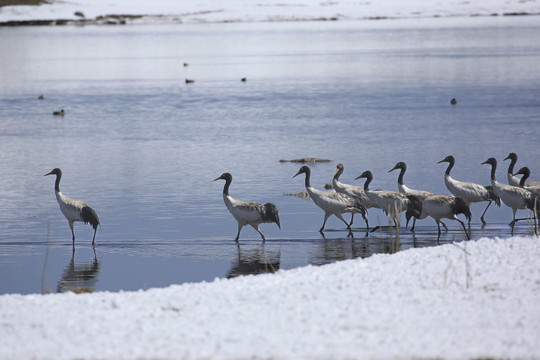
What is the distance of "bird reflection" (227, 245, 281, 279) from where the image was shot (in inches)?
553

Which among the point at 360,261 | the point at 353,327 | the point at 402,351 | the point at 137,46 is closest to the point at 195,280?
the point at 360,261

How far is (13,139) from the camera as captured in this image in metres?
31.9

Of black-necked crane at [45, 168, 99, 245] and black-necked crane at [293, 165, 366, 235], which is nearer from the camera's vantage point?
black-necked crane at [45, 168, 99, 245]

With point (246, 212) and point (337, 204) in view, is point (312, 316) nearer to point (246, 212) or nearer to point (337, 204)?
point (246, 212)

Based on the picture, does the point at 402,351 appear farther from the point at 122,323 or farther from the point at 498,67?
the point at 498,67

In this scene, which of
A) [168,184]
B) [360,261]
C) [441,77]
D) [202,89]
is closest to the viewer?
[360,261]

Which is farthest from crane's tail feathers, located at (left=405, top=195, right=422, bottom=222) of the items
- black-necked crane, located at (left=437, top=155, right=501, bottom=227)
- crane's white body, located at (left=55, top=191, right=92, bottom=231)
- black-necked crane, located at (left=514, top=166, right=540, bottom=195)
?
crane's white body, located at (left=55, top=191, right=92, bottom=231)

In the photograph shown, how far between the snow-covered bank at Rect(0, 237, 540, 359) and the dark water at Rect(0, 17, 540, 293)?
11.6 feet

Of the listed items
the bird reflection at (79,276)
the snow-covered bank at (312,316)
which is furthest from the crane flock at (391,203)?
the snow-covered bank at (312,316)

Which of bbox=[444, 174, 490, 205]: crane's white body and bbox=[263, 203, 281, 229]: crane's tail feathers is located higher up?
bbox=[444, 174, 490, 205]: crane's white body

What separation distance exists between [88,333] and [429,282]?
14.1ft

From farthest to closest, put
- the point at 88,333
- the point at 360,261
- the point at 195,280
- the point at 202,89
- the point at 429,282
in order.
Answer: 1. the point at 202,89
2. the point at 195,280
3. the point at 360,261
4. the point at 429,282
5. the point at 88,333

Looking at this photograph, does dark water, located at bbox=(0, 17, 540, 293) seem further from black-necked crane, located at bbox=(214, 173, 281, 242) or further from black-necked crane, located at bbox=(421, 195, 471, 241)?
black-necked crane, located at bbox=(421, 195, 471, 241)

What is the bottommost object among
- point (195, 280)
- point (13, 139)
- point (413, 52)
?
point (195, 280)
